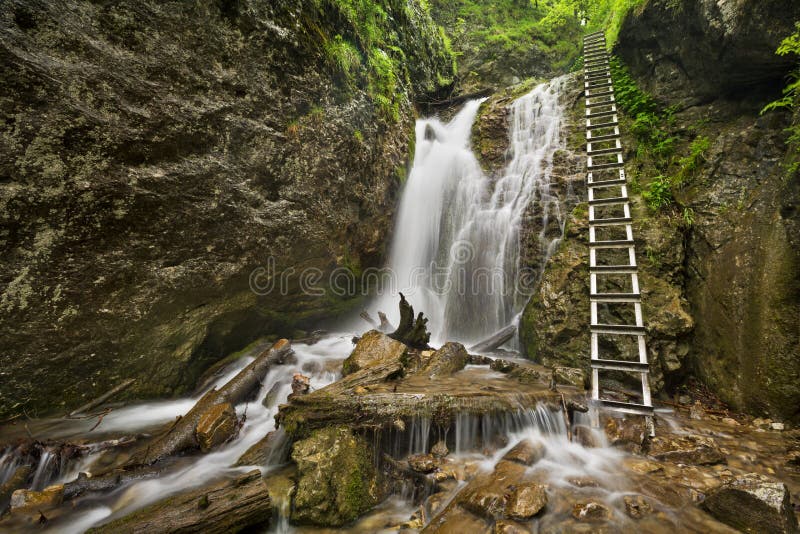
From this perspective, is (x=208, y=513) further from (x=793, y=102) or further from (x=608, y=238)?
(x=793, y=102)

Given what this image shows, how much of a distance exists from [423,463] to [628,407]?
2.75 m

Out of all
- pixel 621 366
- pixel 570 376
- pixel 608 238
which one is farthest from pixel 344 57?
→ pixel 621 366

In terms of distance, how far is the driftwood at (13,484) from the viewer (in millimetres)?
3043

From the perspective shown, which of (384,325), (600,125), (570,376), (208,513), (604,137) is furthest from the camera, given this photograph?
(384,325)

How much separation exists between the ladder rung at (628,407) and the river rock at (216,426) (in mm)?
4863

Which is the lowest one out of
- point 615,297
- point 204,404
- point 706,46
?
point 204,404

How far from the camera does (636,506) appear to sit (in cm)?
273

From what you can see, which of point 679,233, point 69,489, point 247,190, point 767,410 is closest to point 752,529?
point 767,410

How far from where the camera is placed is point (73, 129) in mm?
3816

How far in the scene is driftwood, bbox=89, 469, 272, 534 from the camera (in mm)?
2436

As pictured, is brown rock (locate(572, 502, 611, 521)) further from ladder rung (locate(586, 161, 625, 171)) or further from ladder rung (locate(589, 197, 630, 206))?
ladder rung (locate(586, 161, 625, 171))

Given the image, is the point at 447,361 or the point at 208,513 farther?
the point at 447,361

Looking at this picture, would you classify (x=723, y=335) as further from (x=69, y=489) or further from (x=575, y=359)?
(x=69, y=489)

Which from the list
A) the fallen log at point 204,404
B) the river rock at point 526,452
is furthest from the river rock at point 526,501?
the fallen log at point 204,404
